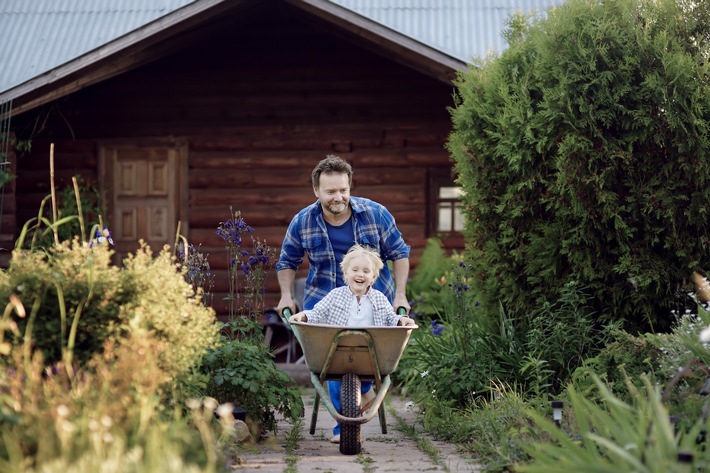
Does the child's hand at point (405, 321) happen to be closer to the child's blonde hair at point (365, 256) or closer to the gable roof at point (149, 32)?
the child's blonde hair at point (365, 256)

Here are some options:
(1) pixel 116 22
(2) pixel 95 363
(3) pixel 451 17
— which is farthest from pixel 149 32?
(2) pixel 95 363

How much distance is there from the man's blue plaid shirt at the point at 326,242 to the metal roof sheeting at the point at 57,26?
230 inches

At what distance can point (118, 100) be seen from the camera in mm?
11500

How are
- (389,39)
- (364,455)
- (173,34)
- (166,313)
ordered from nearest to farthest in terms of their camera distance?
(166,313) → (364,455) → (389,39) → (173,34)

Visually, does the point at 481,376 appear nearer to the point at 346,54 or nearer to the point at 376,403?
the point at 376,403

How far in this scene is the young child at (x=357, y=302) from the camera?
18.9 ft

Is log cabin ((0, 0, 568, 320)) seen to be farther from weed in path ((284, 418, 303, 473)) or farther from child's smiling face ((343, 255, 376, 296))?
child's smiling face ((343, 255, 376, 296))

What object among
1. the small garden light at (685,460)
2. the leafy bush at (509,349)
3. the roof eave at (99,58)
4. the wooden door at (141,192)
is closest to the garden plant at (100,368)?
the small garden light at (685,460)

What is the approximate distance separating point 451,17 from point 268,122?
8.32 feet

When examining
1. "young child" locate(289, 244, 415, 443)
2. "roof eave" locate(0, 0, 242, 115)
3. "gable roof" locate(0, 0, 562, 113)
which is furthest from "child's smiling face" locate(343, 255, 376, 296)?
"roof eave" locate(0, 0, 242, 115)

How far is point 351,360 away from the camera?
5.51m

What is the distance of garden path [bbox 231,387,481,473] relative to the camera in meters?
4.85

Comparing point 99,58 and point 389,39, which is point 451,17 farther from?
point 99,58

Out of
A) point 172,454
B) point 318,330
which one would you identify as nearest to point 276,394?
point 318,330
